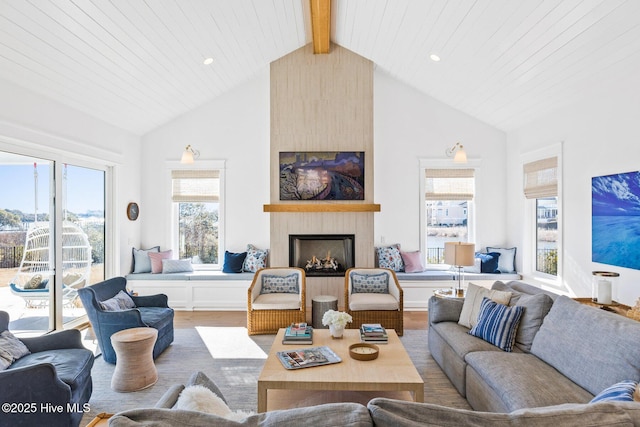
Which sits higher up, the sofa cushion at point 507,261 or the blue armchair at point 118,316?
the sofa cushion at point 507,261

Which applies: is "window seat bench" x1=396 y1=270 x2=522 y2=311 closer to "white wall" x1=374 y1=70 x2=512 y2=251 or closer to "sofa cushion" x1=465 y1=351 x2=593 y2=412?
"white wall" x1=374 y1=70 x2=512 y2=251

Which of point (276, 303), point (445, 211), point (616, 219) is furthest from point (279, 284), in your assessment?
point (616, 219)

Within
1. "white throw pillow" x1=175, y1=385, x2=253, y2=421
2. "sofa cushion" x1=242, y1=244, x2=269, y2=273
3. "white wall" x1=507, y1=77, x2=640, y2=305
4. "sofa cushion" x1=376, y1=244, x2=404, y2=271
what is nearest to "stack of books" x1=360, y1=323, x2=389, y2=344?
"white throw pillow" x1=175, y1=385, x2=253, y2=421

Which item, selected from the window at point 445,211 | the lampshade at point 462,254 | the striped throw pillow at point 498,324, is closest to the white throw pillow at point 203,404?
the striped throw pillow at point 498,324

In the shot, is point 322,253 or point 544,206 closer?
point 544,206

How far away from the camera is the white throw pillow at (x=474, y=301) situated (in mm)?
3240

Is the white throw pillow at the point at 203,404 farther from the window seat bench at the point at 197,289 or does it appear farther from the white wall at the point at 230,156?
the white wall at the point at 230,156

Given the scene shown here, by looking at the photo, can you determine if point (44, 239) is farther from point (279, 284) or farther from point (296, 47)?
point (296, 47)

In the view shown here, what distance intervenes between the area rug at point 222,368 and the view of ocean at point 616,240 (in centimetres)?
198

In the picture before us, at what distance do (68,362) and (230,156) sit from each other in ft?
13.4

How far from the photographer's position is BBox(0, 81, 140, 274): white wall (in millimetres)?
3477

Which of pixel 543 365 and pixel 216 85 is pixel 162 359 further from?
pixel 216 85

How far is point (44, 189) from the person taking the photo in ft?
13.4

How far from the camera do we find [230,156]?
20.2ft
